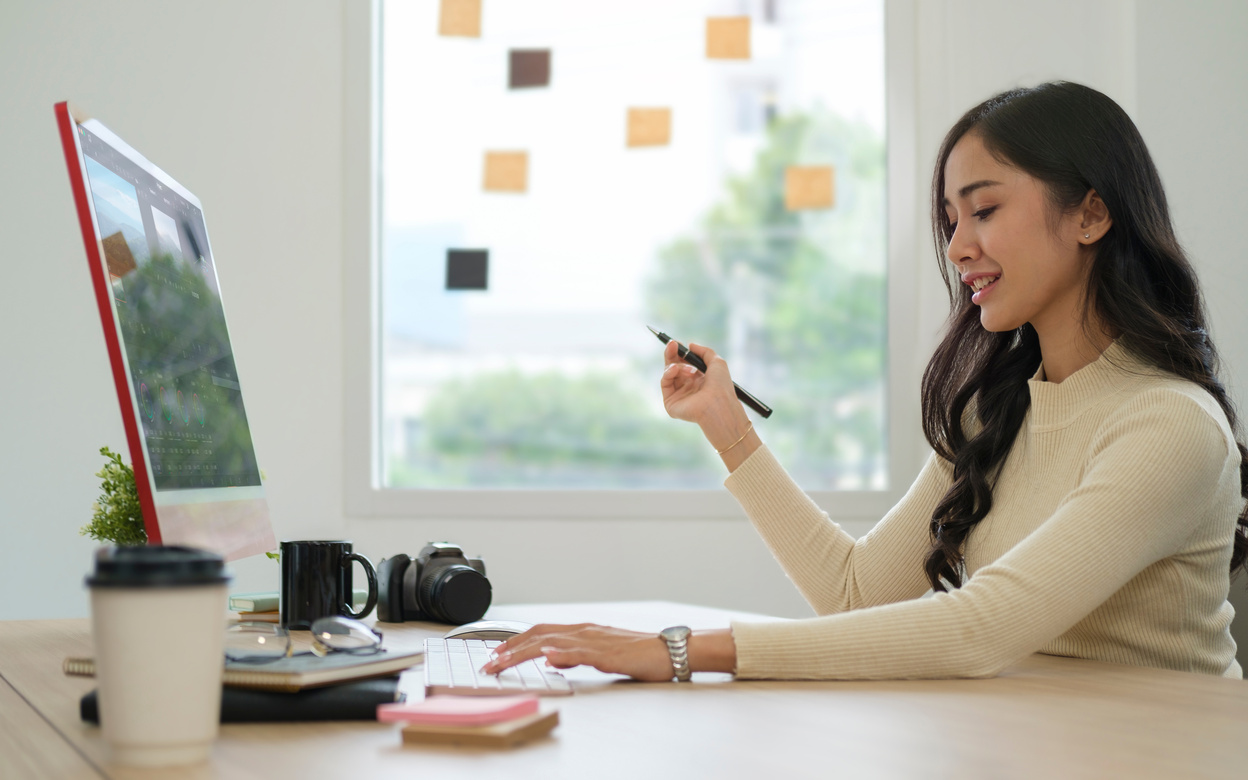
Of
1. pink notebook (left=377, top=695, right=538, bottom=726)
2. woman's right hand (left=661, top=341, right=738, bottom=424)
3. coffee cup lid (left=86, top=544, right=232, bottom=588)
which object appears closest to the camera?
coffee cup lid (left=86, top=544, right=232, bottom=588)

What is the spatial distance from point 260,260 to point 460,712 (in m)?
1.83

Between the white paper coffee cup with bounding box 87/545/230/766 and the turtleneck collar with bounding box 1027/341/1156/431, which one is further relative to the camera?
the turtleneck collar with bounding box 1027/341/1156/431

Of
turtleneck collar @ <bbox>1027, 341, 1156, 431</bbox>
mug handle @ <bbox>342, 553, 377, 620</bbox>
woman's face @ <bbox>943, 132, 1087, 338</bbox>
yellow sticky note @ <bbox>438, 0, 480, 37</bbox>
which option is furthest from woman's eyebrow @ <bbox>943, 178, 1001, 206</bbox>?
yellow sticky note @ <bbox>438, 0, 480, 37</bbox>

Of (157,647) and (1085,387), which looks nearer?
(157,647)

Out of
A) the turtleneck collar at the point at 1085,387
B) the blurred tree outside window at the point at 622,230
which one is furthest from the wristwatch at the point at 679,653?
the blurred tree outside window at the point at 622,230

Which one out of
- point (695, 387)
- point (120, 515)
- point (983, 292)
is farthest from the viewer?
point (695, 387)

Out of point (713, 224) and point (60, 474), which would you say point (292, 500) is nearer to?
point (60, 474)

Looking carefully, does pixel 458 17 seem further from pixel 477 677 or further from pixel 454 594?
pixel 477 677

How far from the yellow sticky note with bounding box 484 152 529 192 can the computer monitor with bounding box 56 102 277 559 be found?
1258 mm

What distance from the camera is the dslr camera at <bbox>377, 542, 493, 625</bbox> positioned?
128 cm

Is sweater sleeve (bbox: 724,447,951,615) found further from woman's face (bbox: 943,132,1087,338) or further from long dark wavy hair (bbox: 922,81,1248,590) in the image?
woman's face (bbox: 943,132,1087,338)

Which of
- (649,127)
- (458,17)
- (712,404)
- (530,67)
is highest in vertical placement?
(458,17)

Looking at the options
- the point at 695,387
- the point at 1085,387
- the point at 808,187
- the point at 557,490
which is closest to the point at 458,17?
the point at 808,187

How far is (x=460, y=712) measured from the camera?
639mm
